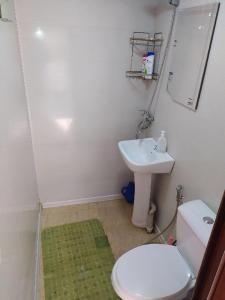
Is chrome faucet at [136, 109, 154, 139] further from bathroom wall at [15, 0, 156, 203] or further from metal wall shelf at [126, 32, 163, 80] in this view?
metal wall shelf at [126, 32, 163, 80]

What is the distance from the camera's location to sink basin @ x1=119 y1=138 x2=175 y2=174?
5.92ft

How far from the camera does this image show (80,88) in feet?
6.84

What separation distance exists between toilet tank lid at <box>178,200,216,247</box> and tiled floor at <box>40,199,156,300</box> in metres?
0.89

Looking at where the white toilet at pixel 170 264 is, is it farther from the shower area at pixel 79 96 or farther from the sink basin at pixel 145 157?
the sink basin at pixel 145 157

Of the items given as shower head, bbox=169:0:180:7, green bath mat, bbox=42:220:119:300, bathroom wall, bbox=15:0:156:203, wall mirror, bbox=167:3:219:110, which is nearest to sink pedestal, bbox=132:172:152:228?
green bath mat, bbox=42:220:119:300

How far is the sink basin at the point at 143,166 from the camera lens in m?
1.82

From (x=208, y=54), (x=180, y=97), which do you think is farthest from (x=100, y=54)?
(x=208, y=54)

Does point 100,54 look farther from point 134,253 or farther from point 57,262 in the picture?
point 57,262

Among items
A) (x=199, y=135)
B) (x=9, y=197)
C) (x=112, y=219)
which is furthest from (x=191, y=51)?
(x=112, y=219)

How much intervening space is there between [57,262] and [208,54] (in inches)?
74.1

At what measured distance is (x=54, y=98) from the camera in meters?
2.06

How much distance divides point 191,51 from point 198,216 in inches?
41.7

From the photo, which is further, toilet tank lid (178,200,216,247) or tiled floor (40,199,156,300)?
tiled floor (40,199,156,300)

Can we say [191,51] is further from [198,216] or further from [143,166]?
[198,216]
